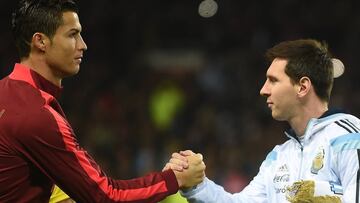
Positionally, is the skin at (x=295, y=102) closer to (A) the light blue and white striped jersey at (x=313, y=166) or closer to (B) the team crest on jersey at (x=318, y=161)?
(A) the light blue and white striped jersey at (x=313, y=166)

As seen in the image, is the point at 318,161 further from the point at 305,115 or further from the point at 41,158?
the point at 41,158

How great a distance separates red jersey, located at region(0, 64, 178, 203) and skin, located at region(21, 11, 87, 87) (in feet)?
0.37

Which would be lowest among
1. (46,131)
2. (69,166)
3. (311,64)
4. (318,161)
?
(318,161)

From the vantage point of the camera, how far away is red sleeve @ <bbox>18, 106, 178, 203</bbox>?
322 cm

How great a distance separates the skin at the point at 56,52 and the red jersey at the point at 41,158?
11 centimetres

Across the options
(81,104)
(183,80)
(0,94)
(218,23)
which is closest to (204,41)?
(218,23)

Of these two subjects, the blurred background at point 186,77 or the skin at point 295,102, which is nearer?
the skin at point 295,102

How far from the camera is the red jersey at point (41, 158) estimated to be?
127 inches

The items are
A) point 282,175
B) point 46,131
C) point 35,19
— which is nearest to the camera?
point 46,131

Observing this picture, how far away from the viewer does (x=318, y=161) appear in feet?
12.3

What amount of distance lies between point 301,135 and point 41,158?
4.41 feet

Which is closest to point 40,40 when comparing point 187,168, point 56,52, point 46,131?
point 56,52

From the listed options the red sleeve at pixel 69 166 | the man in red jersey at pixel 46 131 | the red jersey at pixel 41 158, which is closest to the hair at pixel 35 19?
the man in red jersey at pixel 46 131

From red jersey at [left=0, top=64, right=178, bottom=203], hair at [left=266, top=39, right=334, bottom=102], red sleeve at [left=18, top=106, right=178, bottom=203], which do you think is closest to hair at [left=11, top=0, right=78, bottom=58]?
red jersey at [left=0, top=64, right=178, bottom=203]
